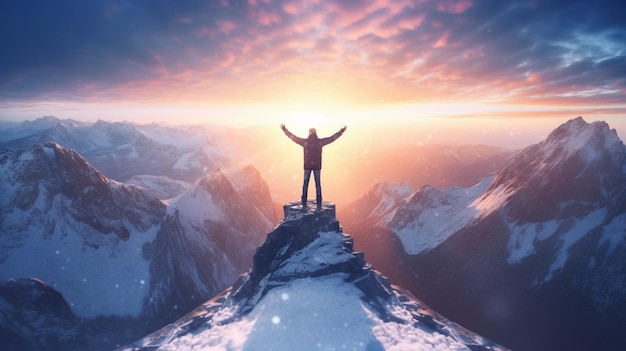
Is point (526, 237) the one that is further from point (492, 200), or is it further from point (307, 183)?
point (307, 183)

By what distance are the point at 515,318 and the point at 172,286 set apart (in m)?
83.9

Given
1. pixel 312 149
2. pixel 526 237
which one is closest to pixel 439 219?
pixel 526 237

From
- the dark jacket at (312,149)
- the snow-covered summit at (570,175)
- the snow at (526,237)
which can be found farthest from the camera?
the snow-covered summit at (570,175)

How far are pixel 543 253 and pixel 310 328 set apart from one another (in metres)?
85.9

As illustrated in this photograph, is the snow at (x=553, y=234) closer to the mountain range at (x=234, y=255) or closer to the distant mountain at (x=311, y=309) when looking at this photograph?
the mountain range at (x=234, y=255)

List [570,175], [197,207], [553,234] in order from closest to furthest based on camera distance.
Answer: [553,234] < [570,175] < [197,207]

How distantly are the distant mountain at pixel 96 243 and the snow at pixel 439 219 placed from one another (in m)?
68.0

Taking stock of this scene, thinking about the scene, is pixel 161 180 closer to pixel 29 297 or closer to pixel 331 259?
pixel 29 297

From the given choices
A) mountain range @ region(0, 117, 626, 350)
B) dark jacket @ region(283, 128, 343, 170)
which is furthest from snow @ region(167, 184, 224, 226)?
dark jacket @ region(283, 128, 343, 170)

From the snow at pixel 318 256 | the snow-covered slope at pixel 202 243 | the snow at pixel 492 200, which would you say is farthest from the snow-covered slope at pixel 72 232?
the snow at pixel 492 200

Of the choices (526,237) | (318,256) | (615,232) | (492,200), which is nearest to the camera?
(318,256)

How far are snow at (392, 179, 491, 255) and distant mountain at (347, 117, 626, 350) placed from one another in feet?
3.28

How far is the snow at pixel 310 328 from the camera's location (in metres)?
21.7

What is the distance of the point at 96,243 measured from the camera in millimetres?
74750
